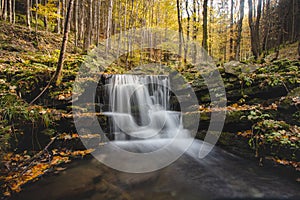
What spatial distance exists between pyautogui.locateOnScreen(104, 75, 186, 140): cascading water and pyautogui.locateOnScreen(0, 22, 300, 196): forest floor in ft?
4.08

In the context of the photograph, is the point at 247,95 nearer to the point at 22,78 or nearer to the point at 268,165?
the point at 268,165

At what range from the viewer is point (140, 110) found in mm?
6805

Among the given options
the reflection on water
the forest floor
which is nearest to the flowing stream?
the reflection on water

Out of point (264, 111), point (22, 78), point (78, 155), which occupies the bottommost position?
point (78, 155)

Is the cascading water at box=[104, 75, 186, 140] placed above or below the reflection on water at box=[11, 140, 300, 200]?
above

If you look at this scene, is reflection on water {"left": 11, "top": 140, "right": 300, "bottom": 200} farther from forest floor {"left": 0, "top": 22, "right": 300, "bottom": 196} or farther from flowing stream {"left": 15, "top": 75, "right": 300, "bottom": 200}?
forest floor {"left": 0, "top": 22, "right": 300, "bottom": 196}

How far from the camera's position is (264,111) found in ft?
16.5

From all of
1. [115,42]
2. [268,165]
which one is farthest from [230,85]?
[115,42]

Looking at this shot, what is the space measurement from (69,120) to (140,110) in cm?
268

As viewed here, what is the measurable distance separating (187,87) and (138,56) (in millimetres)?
12153

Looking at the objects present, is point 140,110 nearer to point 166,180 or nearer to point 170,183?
point 166,180

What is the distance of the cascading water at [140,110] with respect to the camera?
19.7 ft

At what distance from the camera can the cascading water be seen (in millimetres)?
5995

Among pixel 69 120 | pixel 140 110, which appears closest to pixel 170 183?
pixel 69 120
